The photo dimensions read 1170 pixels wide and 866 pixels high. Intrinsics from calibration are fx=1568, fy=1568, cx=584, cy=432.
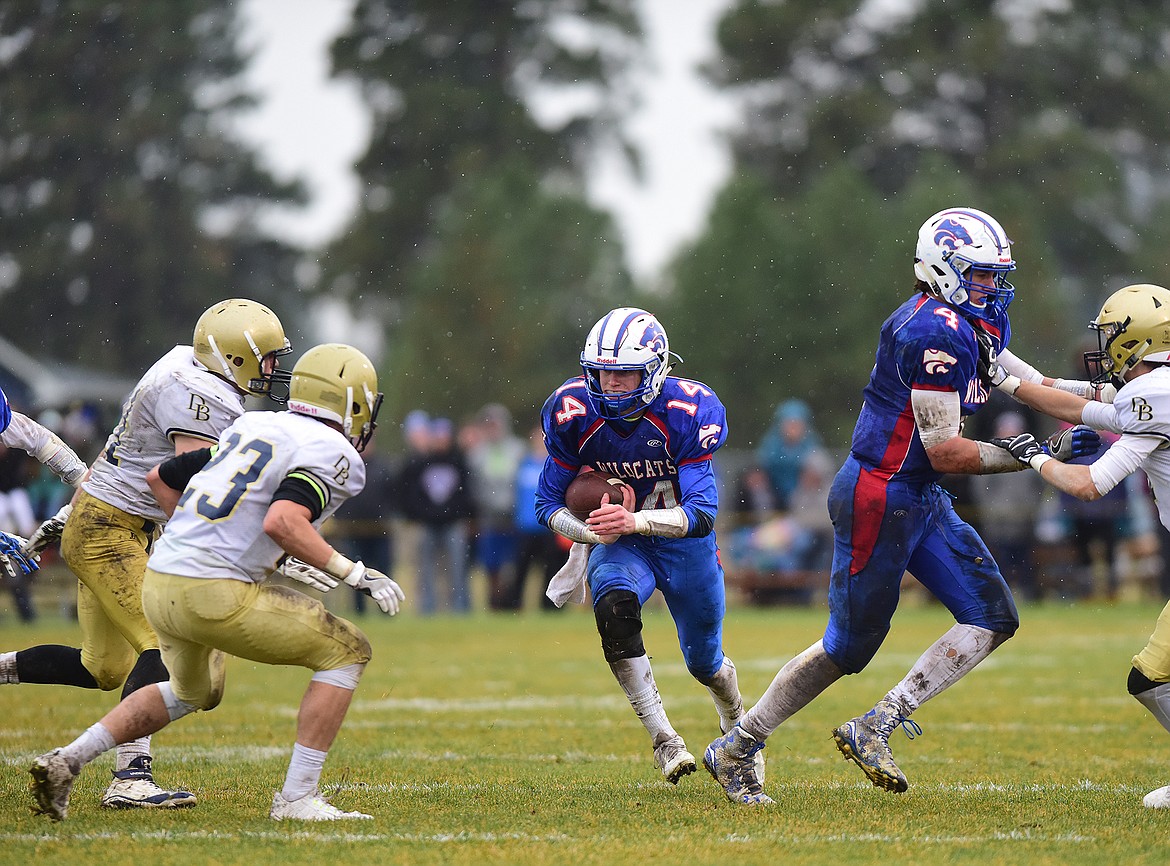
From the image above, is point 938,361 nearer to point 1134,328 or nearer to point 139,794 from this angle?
point 1134,328

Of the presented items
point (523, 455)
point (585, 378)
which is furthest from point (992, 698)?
point (523, 455)

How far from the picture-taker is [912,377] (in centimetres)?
581

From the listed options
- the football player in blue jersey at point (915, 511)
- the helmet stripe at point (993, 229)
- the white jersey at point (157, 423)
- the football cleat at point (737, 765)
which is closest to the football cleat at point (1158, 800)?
the football player in blue jersey at point (915, 511)

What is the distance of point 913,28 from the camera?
39688mm

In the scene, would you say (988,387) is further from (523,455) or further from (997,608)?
(523,455)

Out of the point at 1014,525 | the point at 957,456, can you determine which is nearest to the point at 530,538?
the point at 1014,525

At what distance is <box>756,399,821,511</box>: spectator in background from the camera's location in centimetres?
1667

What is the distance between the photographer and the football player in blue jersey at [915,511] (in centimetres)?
580

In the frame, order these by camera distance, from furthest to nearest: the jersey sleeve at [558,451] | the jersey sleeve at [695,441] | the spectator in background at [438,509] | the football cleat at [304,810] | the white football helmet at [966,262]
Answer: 1. the spectator in background at [438,509]
2. the jersey sleeve at [558,451]
3. the jersey sleeve at [695,441]
4. the white football helmet at [966,262]
5. the football cleat at [304,810]

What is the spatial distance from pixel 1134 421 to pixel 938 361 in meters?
0.74

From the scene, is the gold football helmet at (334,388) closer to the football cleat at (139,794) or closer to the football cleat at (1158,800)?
the football cleat at (139,794)

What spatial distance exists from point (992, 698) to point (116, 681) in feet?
18.2

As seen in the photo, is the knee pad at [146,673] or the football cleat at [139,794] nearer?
the football cleat at [139,794]

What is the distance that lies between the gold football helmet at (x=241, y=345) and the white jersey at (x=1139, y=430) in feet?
10.3
